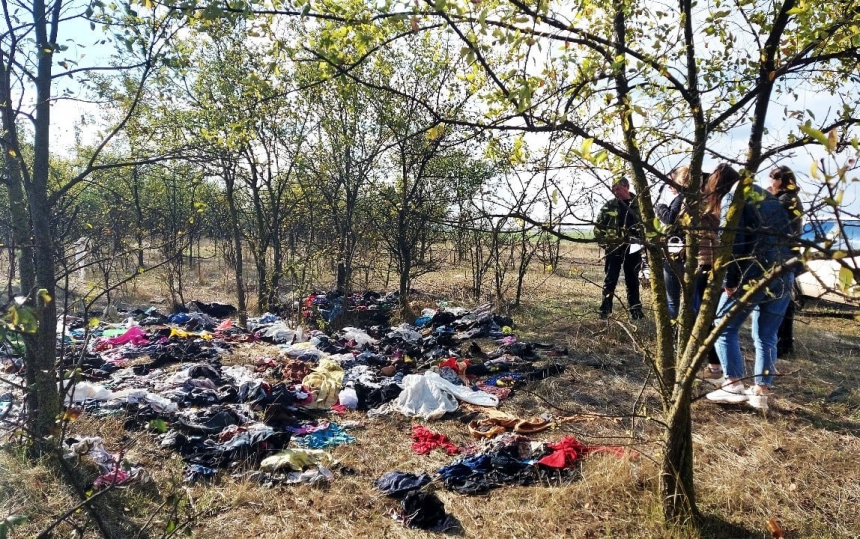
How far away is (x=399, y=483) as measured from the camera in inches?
126

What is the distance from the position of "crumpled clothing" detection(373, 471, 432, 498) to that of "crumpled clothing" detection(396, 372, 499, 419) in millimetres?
1095

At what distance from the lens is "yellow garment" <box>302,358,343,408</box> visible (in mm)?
4785

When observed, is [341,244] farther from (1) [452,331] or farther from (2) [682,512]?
(2) [682,512]

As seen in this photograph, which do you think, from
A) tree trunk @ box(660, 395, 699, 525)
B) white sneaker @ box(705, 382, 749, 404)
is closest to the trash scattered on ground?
tree trunk @ box(660, 395, 699, 525)

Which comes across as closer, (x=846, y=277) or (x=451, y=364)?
(x=846, y=277)

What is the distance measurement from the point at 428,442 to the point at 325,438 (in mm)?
778

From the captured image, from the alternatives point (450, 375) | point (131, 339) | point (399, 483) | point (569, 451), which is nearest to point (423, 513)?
point (399, 483)

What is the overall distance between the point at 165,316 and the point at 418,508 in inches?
287

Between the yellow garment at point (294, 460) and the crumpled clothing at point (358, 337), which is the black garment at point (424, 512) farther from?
the crumpled clothing at point (358, 337)

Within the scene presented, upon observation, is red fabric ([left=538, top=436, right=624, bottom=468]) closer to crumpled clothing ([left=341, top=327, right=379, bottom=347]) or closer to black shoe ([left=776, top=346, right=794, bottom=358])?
black shoe ([left=776, top=346, right=794, bottom=358])

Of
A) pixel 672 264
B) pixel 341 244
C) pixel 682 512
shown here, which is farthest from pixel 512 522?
pixel 341 244

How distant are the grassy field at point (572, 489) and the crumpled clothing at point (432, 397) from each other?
12cm

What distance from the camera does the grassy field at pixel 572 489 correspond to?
2.61 m

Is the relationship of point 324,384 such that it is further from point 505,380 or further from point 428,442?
point 505,380
